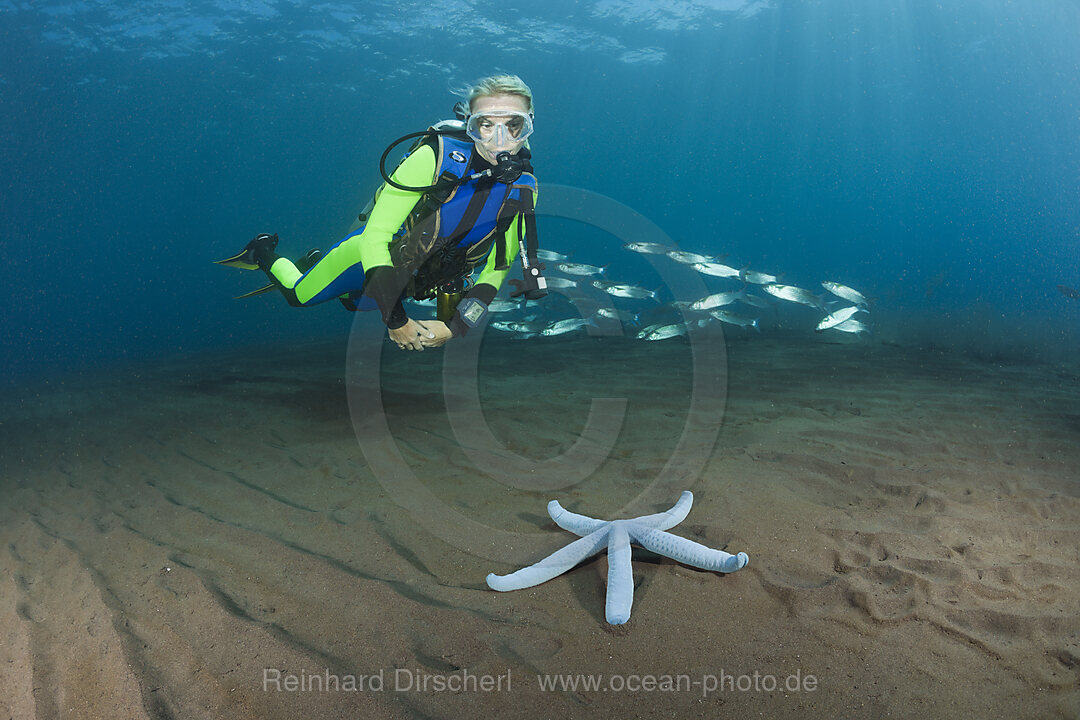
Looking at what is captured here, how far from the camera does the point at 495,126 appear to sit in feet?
13.0

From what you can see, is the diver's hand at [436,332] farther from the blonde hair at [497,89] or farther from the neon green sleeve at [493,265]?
the blonde hair at [497,89]

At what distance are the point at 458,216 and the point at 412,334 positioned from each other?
1.08 m

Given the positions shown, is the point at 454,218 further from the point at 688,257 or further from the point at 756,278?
the point at 756,278

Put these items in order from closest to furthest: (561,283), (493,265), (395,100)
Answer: (493,265) → (561,283) → (395,100)

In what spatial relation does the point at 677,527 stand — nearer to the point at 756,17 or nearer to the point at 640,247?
the point at 640,247

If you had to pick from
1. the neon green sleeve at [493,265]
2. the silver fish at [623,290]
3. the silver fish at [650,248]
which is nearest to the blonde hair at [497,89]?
the neon green sleeve at [493,265]

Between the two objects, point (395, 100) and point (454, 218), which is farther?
point (395, 100)

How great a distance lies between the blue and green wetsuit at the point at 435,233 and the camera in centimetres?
368

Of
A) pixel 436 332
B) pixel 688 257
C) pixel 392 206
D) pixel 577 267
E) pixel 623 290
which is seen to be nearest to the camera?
pixel 392 206

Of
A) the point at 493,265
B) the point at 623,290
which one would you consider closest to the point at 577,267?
the point at 623,290

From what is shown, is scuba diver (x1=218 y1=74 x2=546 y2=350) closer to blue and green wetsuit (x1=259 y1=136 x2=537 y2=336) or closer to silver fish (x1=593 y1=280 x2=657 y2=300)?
blue and green wetsuit (x1=259 y1=136 x2=537 y2=336)

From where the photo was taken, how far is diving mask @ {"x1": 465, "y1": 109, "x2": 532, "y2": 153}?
12.9ft

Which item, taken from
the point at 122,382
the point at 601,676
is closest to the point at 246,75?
the point at 122,382

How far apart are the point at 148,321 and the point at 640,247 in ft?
194
